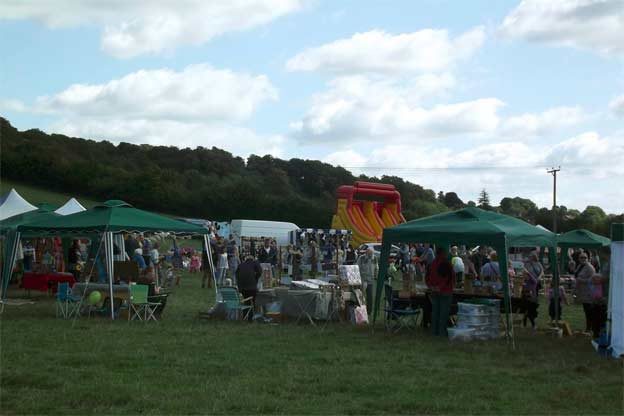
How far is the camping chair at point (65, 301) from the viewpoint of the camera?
13.2 metres

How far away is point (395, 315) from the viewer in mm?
12148

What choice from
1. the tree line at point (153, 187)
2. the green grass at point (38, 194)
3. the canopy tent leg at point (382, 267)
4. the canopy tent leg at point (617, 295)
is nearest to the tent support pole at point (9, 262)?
the canopy tent leg at point (382, 267)

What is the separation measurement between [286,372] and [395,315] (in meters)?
4.31

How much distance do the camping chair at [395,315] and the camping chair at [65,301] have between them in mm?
5101

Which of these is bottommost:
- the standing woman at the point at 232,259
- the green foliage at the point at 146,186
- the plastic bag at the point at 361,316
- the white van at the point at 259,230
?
the plastic bag at the point at 361,316

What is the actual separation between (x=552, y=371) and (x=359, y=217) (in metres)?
28.9

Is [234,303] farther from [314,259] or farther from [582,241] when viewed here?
[314,259]

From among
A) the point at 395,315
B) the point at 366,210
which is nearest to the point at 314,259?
the point at 366,210

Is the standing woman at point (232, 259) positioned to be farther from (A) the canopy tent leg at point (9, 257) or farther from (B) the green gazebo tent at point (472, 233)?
(B) the green gazebo tent at point (472, 233)

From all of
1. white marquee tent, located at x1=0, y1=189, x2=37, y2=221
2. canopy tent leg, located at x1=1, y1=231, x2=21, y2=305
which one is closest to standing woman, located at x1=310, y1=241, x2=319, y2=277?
white marquee tent, located at x1=0, y1=189, x2=37, y2=221

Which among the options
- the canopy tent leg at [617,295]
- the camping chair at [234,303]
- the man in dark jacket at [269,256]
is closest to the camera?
the canopy tent leg at [617,295]

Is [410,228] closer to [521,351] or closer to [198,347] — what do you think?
[521,351]

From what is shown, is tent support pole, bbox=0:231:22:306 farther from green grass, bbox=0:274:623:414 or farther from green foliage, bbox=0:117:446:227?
green foliage, bbox=0:117:446:227

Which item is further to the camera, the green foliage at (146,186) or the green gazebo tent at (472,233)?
the green foliage at (146,186)
